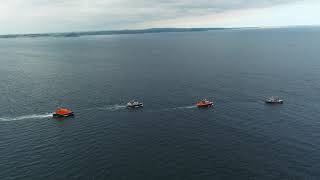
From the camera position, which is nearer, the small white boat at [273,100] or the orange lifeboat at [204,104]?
the orange lifeboat at [204,104]

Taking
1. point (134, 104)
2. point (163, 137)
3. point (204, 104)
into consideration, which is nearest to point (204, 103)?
point (204, 104)

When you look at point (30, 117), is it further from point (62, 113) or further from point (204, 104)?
point (204, 104)

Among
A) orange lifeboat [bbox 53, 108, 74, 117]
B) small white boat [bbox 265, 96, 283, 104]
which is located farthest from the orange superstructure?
orange lifeboat [bbox 53, 108, 74, 117]

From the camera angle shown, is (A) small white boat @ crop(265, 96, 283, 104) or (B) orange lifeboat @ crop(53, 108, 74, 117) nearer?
(B) orange lifeboat @ crop(53, 108, 74, 117)

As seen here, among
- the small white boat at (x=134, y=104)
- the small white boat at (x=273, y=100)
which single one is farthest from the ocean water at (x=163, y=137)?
the small white boat at (x=134, y=104)

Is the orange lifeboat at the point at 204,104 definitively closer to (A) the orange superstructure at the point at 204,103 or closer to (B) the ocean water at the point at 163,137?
(A) the orange superstructure at the point at 204,103

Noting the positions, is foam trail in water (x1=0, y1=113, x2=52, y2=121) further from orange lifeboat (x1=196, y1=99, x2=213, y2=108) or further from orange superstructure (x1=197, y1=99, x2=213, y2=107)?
orange superstructure (x1=197, y1=99, x2=213, y2=107)

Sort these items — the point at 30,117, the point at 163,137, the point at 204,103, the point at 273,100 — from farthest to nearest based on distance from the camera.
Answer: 1. the point at 273,100
2. the point at 204,103
3. the point at 30,117
4. the point at 163,137

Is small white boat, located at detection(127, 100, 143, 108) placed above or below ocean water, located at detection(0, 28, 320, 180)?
above

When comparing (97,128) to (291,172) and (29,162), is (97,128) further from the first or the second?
(291,172)

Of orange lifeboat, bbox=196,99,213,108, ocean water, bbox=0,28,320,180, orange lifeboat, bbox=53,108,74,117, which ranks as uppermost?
orange lifeboat, bbox=196,99,213,108

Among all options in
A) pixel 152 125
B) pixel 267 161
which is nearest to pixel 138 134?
pixel 152 125
